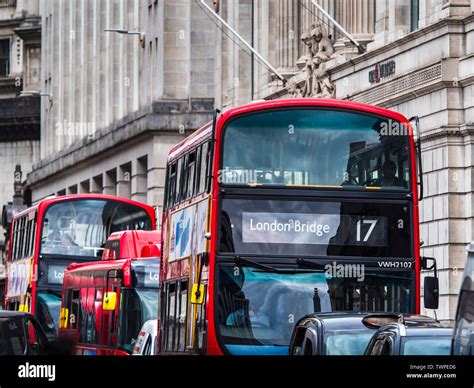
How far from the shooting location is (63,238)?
40.7 m

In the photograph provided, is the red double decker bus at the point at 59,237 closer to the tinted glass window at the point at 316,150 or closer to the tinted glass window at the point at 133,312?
the tinted glass window at the point at 133,312

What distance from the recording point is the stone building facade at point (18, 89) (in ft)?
326

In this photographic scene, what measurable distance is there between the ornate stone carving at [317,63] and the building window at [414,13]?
434 cm

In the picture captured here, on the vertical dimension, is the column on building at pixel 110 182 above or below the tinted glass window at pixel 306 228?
above

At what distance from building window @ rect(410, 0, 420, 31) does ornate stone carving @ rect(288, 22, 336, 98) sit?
4.34 m

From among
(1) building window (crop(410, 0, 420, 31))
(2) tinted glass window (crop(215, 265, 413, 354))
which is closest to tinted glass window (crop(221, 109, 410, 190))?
(2) tinted glass window (crop(215, 265, 413, 354))

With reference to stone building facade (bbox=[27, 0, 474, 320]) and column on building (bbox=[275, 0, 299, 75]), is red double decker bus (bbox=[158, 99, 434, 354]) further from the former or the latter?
column on building (bbox=[275, 0, 299, 75])

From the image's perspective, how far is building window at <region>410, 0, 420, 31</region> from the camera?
127ft

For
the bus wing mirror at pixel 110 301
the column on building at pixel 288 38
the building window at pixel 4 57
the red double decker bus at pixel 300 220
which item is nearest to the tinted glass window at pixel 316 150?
the red double decker bus at pixel 300 220

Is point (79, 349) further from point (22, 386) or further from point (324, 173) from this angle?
point (22, 386)

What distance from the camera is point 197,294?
80.4ft

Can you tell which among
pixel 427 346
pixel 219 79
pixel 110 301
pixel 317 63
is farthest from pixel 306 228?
pixel 219 79

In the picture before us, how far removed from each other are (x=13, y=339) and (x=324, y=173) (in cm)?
563

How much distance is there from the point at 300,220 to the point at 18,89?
286 feet
